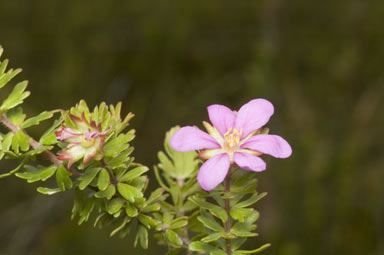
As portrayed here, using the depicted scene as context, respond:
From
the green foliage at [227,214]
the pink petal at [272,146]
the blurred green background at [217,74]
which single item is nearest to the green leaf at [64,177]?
the green foliage at [227,214]

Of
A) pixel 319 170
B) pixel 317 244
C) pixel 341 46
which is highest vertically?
pixel 341 46

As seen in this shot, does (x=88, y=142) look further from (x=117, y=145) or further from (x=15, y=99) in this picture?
(x=15, y=99)

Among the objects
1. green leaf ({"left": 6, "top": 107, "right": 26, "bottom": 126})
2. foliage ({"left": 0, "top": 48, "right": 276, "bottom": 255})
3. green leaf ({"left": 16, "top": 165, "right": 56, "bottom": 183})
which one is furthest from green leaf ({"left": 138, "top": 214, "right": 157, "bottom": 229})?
green leaf ({"left": 6, "top": 107, "right": 26, "bottom": 126})

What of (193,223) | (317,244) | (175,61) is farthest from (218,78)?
(193,223)

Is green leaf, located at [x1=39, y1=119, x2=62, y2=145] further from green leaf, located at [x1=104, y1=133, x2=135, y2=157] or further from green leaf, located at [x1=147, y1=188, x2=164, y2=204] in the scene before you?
green leaf, located at [x1=147, y1=188, x2=164, y2=204]

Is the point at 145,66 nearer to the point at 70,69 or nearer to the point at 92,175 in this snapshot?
the point at 70,69

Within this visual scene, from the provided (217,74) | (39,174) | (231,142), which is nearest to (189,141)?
(231,142)

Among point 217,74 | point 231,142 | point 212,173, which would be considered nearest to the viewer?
point 212,173
